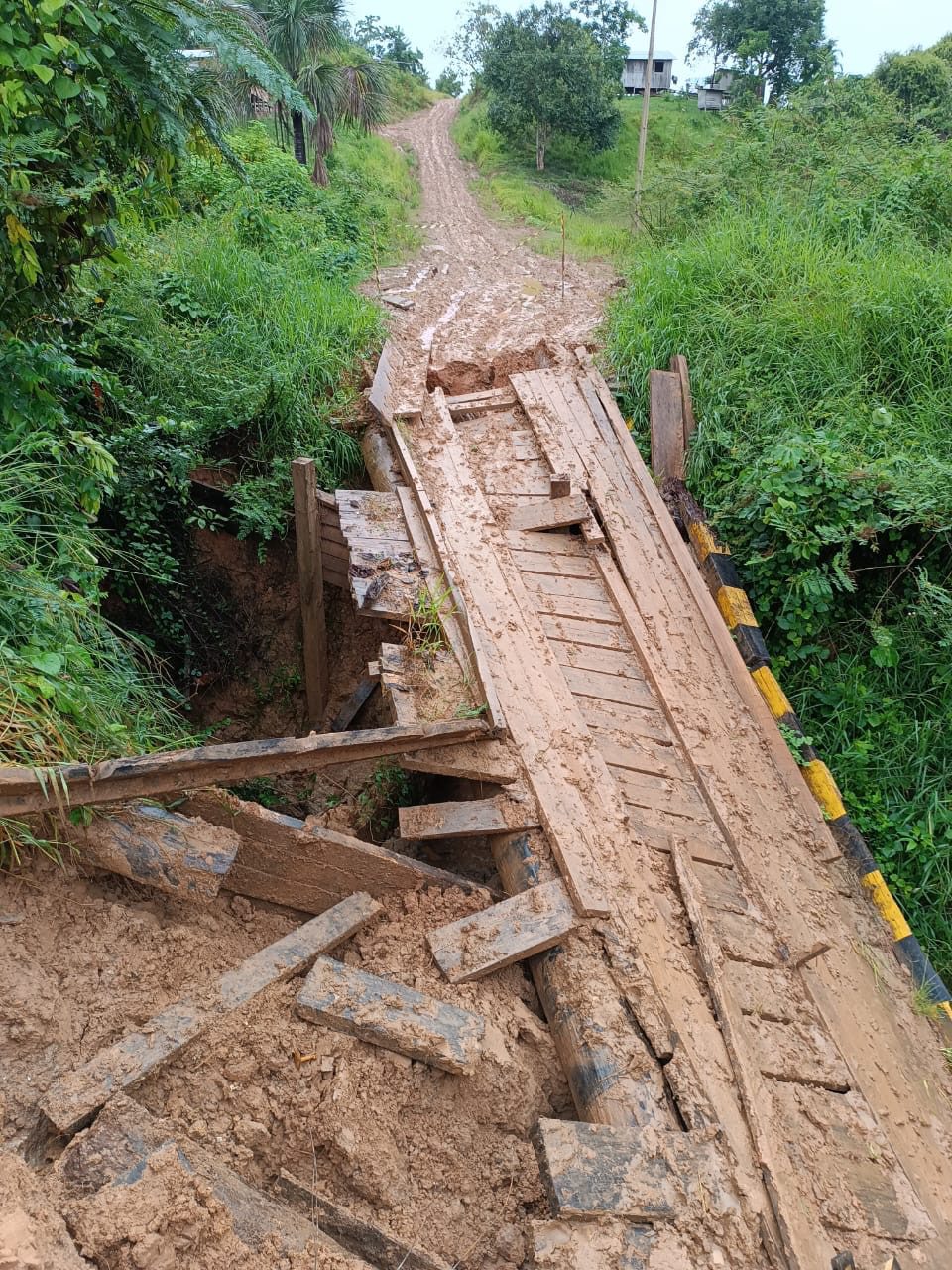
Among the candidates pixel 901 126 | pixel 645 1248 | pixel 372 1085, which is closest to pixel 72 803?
pixel 372 1085

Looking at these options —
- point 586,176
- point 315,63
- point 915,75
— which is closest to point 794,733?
point 315,63

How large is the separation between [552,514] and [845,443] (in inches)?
74.5

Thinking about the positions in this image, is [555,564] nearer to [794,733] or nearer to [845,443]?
[794,733]

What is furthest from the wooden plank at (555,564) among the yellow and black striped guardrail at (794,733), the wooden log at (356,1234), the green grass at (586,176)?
the green grass at (586,176)

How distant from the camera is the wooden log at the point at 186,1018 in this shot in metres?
2.12

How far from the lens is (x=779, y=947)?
3014 millimetres

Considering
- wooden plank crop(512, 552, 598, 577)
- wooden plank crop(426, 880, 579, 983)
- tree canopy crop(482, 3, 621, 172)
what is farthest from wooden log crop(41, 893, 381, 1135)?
tree canopy crop(482, 3, 621, 172)

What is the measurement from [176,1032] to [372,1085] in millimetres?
598

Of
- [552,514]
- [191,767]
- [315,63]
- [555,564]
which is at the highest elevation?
[315,63]

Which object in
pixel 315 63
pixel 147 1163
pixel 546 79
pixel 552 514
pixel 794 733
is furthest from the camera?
pixel 546 79

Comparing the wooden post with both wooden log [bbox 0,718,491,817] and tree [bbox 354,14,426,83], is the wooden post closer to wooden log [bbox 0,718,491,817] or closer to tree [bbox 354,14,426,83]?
wooden log [bbox 0,718,491,817]

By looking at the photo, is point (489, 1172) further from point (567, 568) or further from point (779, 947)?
point (567, 568)

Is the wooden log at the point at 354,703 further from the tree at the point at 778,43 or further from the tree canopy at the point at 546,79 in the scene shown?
the tree at the point at 778,43

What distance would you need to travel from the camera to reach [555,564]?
15.6 feet
